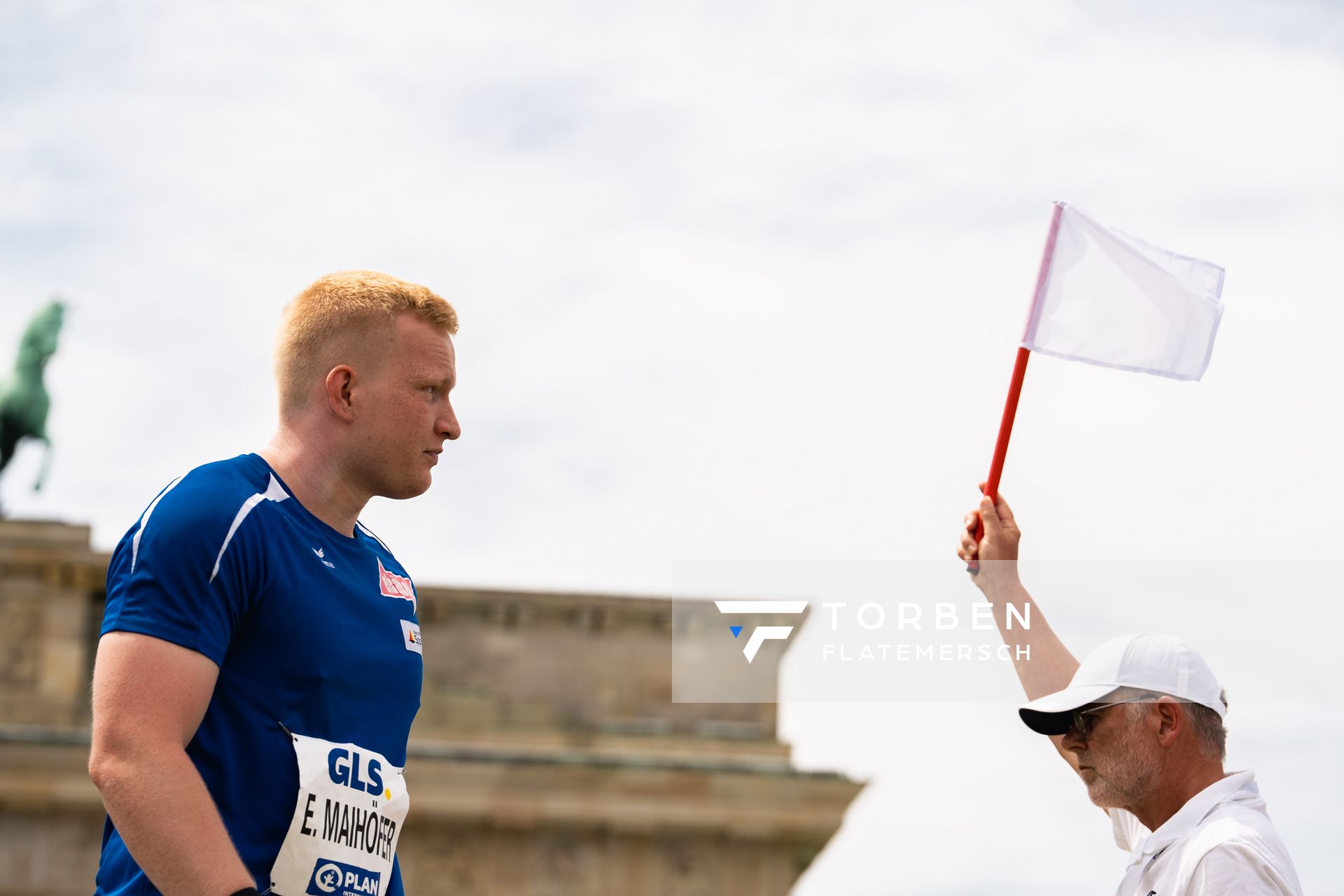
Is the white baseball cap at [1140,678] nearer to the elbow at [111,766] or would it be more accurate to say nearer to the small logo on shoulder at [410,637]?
the small logo on shoulder at [410,637]

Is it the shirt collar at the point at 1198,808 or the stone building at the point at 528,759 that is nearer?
the shirt collar at the point at 1198,808

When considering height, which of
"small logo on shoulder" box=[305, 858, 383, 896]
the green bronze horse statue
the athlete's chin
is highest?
the green bronze horse statue

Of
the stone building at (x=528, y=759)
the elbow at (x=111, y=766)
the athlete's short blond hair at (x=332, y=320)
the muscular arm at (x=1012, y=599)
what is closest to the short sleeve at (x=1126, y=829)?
the muscular arm at (x=1012, y=599)

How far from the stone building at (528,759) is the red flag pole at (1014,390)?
1959cm

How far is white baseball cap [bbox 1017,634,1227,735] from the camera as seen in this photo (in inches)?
175

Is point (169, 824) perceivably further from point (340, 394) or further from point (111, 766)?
point (340, 394)

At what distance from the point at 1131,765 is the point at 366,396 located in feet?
6.50

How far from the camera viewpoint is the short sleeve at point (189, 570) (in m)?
3.50

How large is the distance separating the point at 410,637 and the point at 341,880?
1.78 ft

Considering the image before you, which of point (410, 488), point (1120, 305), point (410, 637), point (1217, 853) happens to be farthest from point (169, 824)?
point (1120, 305)

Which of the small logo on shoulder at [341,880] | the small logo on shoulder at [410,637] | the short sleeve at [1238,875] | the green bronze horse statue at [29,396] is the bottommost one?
the small logo on shoulder at [341,880]

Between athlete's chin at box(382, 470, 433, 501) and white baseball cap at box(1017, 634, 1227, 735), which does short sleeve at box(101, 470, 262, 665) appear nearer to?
athlete's chin at box(382, 470, 433, 501)

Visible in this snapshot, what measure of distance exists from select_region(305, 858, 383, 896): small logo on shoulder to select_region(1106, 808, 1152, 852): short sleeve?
2.18 m

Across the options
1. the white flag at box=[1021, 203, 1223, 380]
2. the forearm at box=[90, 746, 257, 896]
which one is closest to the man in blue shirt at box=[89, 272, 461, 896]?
the forearm at box=[90, 746, 257, 896]
